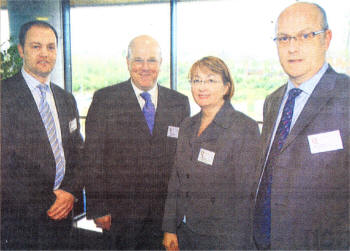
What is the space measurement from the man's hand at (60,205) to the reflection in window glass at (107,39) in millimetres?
415

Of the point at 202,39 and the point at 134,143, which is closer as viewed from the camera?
the point at 202,39

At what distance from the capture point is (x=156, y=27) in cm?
125

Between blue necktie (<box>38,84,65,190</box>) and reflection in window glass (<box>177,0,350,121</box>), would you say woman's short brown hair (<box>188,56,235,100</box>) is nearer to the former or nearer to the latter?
reflection in window glass (<box>177,0,350,121</box>)

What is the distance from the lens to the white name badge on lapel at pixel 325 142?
902mm

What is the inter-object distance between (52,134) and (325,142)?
115 cm

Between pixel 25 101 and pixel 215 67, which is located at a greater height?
pixel 215 67

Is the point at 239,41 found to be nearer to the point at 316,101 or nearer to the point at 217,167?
the point at 316,101

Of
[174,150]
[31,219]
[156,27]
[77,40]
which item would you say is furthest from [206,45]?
[31,219]

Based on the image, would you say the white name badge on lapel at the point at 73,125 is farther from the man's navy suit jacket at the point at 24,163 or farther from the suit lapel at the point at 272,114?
the suit lapel at the point at 272,114

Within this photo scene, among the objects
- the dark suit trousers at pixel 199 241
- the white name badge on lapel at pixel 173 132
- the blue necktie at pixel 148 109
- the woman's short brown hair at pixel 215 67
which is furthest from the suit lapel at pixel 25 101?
the dark suit trousers at pixel 199 241

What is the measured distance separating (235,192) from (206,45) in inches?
25.7

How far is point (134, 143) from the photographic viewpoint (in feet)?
4.38

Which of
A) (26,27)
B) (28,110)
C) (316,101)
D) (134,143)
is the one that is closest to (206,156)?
(134,143)

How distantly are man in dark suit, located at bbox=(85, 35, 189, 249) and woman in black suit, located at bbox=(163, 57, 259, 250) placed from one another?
6.6 inches
